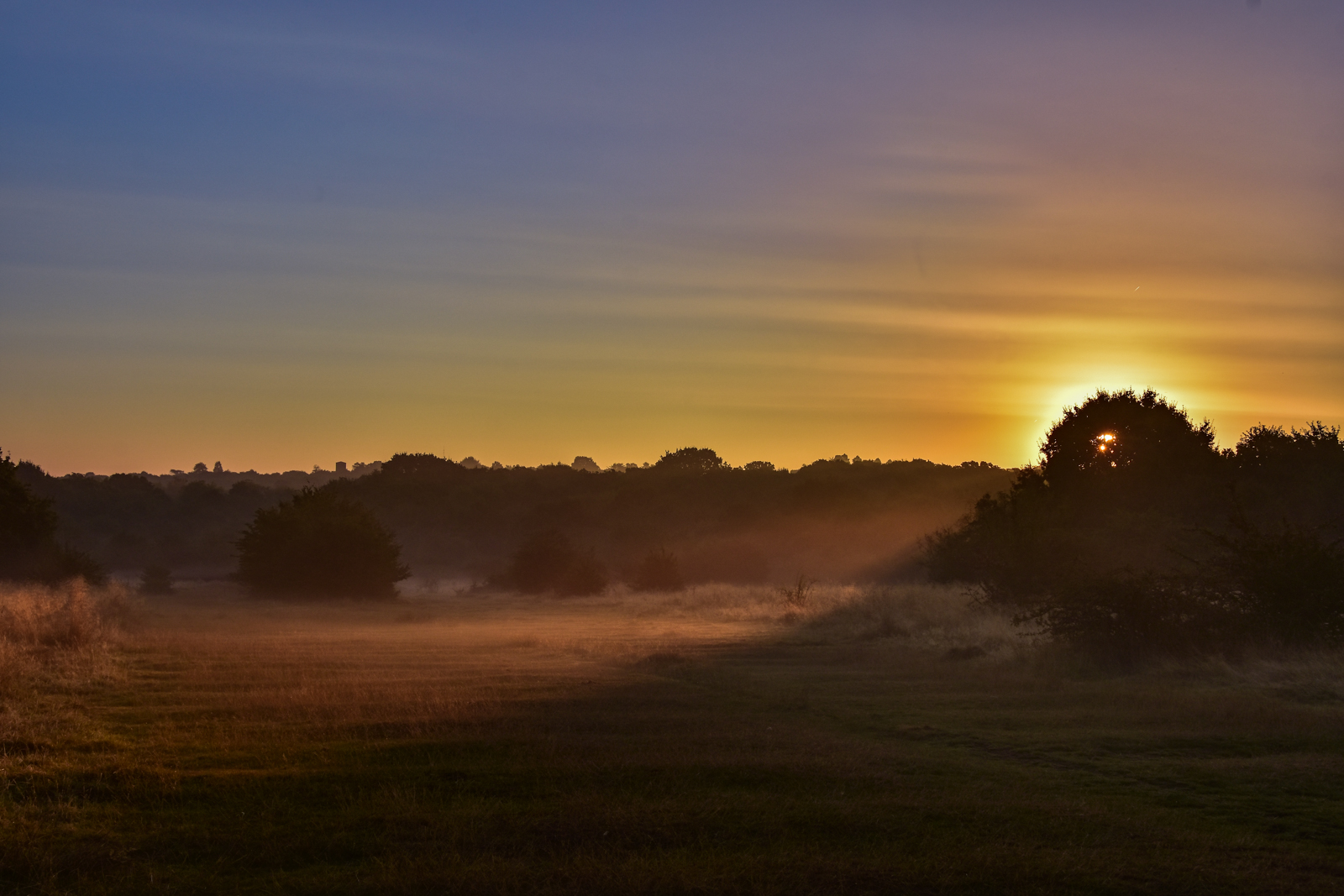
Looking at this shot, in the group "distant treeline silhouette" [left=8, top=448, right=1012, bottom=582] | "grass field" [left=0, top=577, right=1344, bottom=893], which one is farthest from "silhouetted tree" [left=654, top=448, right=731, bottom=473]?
"grass field" [left=0, top=577, right=1344, bottom=893]

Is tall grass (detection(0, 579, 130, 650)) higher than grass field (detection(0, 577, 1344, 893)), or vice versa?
tall grass (detection(0, 579, 130, 650))

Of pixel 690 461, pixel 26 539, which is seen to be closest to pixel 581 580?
pixel 26 539

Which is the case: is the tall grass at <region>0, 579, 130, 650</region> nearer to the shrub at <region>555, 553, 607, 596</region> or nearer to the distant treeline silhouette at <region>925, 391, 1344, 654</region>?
the distant treeline silhouette at <region>925, 391, 1344, 654</region>

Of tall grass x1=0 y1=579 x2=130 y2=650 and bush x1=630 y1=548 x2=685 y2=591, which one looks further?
bush x1=630 y1=548 x2=685 y2=591

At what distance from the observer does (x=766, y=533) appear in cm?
8006

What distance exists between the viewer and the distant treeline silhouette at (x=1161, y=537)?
19.3 m

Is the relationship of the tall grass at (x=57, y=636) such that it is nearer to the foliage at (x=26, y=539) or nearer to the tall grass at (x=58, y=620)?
the tall grass at (x=58, y=620)

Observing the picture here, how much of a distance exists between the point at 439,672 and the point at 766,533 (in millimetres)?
63914

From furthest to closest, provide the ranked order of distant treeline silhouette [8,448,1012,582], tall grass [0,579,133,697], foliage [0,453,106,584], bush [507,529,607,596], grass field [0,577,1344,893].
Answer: distant treeline silhouette [8,448,1012,582] → bush [507,529,607,596] → foliage [0,453,106,584] → tall grass [0,579,133,697] → grass field [0,577,1344,893]

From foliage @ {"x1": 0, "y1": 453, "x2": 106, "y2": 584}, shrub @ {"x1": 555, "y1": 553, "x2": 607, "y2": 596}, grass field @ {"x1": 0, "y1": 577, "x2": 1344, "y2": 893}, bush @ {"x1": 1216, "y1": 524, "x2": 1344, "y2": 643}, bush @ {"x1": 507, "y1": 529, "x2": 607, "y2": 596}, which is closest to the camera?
grass field @ {"x1": 0, "y1": 577, "x2": 1344, "y2": 893}

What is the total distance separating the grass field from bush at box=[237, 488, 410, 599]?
2378cm

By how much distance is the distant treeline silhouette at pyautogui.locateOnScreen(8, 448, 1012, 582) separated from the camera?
231ft

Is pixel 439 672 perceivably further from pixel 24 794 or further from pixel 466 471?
pixel 466 471

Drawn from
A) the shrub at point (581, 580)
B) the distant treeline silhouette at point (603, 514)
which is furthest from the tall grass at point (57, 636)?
the distant treeline silhouette at point (603, 514)
